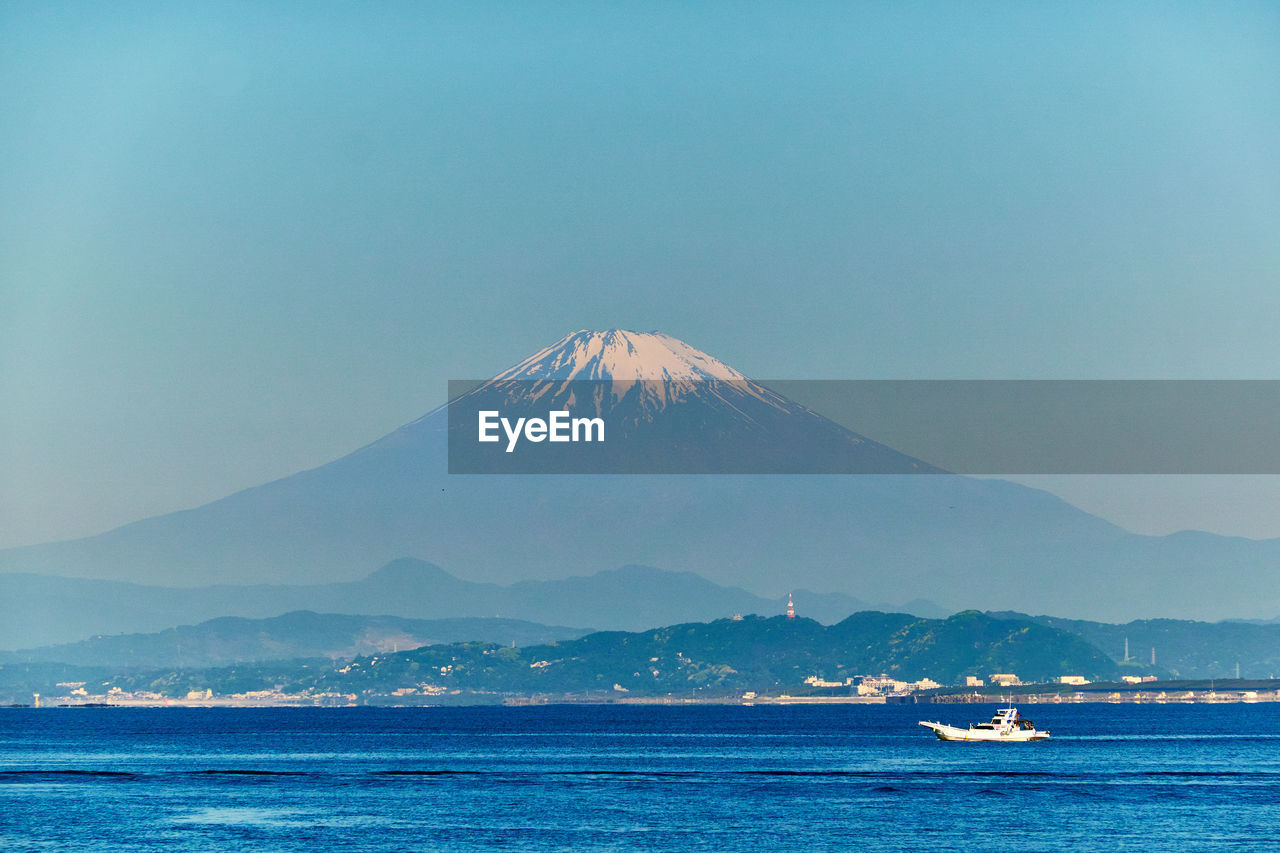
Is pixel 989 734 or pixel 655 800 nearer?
pixel 655 800

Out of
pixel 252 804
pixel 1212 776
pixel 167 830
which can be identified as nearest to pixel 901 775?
pixel 1212 776

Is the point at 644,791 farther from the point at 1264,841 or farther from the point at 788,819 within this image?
the point at 1264,841

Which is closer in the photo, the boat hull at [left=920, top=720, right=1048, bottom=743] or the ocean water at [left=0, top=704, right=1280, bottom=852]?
the ocean water at [left=0, top=704, right=1280, bottom=852]

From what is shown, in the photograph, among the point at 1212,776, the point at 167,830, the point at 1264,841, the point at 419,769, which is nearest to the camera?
the point at 1264,841

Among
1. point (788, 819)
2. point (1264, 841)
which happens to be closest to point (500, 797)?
point (788, 819)

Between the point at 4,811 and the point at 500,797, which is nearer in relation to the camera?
the point at 4,811

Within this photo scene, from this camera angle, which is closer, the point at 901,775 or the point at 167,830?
the point at 167,830

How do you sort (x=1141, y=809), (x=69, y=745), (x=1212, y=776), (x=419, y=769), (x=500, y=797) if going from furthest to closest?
(x=69, y=745), (x=419, y=769), (x=1212, y=776), (x=500, y=797), (x=1141, y=809)

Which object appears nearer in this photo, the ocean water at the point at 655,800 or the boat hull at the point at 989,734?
the ocean water at the point at 655,800

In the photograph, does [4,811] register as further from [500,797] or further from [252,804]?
[500,797]
